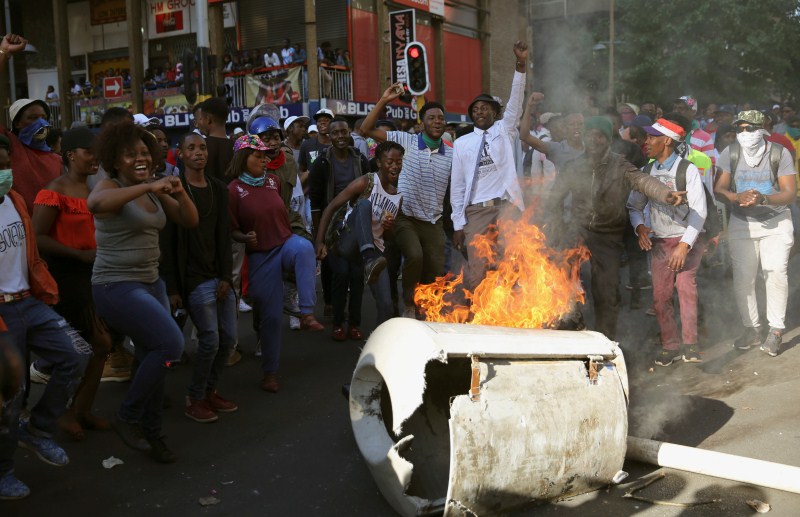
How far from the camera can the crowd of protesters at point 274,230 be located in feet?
15.2

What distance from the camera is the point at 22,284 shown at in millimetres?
4461

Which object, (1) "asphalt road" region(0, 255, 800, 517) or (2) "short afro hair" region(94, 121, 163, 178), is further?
(2) "short afro hair" region(94, 121, 163, 178)

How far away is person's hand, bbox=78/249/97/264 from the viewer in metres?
5.21

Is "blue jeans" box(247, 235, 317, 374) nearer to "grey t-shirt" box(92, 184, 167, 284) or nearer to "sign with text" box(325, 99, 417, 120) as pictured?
"grey t-shirt" box(92, 184, 167, 284)

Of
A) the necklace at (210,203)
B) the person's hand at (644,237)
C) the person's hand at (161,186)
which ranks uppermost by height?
the person's hand at (161,186)

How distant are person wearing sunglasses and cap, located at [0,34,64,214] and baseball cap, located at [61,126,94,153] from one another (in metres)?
0.65

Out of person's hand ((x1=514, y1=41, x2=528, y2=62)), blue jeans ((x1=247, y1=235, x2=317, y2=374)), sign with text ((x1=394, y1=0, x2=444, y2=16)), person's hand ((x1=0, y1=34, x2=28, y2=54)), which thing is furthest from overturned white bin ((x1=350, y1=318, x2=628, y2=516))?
sign with text ((x1=394, y1=0, x2=444, y2=16))

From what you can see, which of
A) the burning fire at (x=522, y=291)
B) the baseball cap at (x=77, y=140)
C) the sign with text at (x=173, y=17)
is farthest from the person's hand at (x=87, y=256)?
the sign with text at (x=173, y=17)

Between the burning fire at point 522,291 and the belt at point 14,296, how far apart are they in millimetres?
2638

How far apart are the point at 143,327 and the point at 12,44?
2290mm

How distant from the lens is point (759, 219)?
7219 millimetres

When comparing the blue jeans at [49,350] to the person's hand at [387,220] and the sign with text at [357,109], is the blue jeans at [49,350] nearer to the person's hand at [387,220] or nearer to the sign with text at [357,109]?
the person's hand at [387,220]

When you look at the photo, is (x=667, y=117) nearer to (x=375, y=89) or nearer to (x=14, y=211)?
(x=14, y=211)

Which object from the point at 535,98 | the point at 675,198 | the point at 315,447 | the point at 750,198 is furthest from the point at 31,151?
the point at 750,198
